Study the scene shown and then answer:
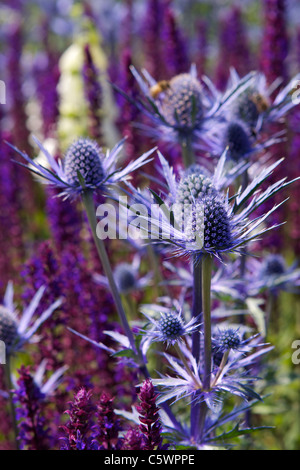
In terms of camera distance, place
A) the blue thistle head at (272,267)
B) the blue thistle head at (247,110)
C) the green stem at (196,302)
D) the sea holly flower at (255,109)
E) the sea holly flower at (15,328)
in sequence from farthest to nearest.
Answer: the blue thistle head at (272,267) < the blue thistle head at (247,110) < the sea holly flower at (255,109) < the sea holly flower at (15,328) < the green stem at (196,302)

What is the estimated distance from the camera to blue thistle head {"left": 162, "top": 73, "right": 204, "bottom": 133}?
239 centimetres

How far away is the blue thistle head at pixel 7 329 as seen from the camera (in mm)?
2125

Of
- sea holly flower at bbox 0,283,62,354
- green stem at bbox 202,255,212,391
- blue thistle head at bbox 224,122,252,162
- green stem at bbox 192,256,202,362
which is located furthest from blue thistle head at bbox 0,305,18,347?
blue thistle head at bbox 224,122,252,162

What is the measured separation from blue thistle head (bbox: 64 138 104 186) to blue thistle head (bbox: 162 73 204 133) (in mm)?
562

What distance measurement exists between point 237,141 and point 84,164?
899 mm

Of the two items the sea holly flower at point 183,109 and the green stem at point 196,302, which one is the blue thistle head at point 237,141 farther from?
the green stem at point 196,302

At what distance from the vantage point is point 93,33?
15.6ft

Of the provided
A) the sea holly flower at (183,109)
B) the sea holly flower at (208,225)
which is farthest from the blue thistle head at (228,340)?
the sea holly flower at (183,109)

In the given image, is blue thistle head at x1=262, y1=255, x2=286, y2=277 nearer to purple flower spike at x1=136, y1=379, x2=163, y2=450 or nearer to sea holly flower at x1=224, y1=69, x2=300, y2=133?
sea holly flower at x1=224, y1=69, x2=300, y2=133

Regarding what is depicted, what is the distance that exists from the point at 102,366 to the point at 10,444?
65cm

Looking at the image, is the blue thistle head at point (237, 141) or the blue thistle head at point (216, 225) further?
the blue thistle head at point (237, 141)

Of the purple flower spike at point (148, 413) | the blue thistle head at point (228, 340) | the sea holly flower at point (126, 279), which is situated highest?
A: the sea holly flower at point (126, 279)

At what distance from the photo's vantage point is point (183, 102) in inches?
95.5

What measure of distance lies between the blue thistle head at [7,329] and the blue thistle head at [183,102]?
48.0 inches
